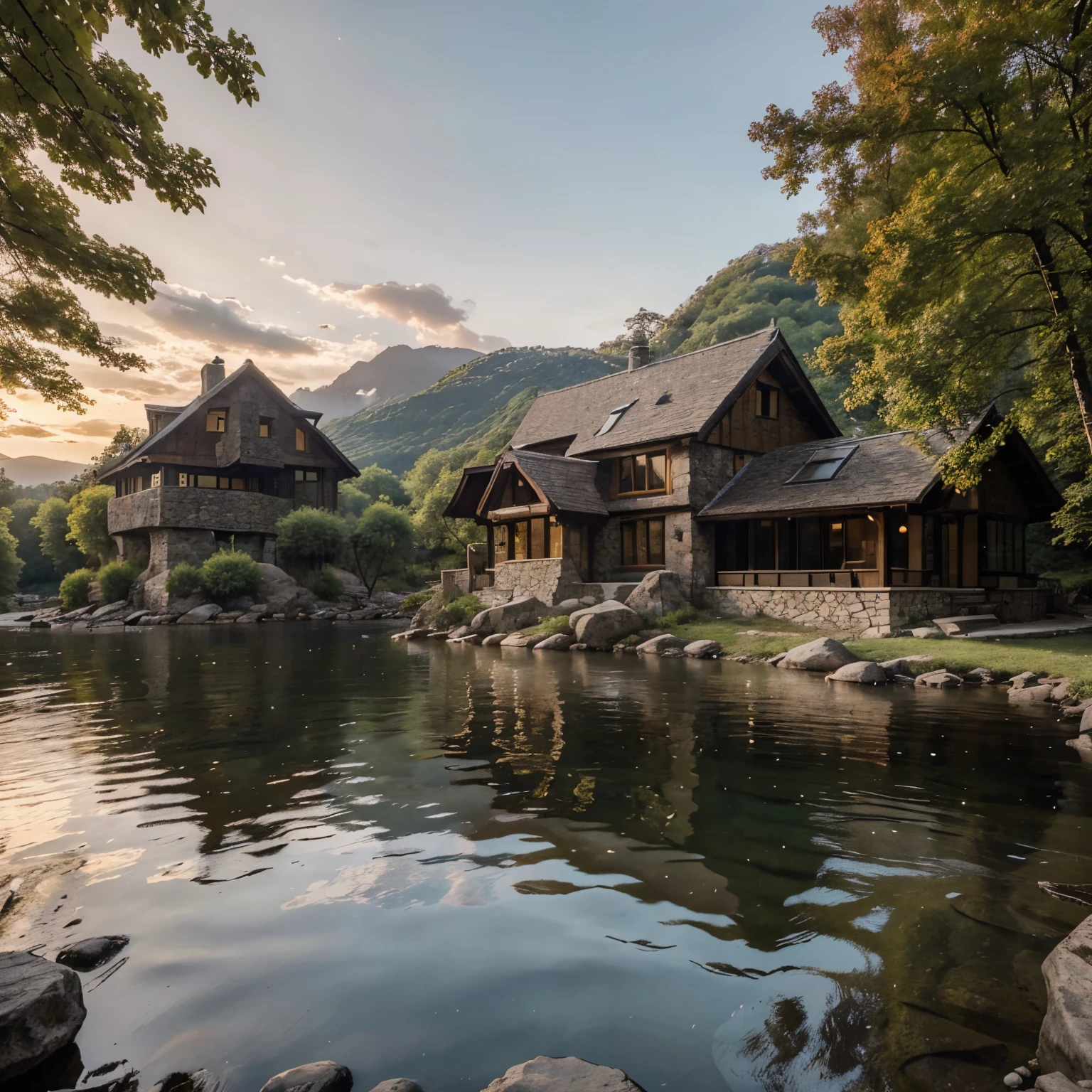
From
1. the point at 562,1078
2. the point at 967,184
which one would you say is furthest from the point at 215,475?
the point at 562,1078

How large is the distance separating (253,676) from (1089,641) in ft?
64.7

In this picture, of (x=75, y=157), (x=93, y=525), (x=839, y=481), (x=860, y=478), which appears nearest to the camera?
(x=75, y=157)

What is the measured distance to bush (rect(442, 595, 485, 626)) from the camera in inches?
1138

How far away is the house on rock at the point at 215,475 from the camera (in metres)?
44.7

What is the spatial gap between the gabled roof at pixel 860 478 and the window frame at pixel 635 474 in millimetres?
1926

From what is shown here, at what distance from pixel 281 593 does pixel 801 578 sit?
105 ft

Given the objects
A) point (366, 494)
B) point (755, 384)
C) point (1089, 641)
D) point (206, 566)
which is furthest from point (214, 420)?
point (1089, 641)

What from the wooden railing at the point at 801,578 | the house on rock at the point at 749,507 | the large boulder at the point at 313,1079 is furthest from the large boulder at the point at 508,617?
the large boulder at the point at 313,1079

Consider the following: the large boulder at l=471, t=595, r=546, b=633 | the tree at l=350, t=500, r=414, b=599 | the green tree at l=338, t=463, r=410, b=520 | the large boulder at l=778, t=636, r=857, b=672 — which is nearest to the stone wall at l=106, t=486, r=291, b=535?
the tree at l=350, t=500, r=414, b=599

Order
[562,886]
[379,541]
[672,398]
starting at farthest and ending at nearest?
[379,541] < [672,398] < [562,886]

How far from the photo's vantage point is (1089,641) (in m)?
17.2

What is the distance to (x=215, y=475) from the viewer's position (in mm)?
47000

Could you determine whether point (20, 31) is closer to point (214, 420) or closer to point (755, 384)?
point (755, 384)

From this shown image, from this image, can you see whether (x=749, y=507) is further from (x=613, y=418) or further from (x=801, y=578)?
(x=613, y=418)
